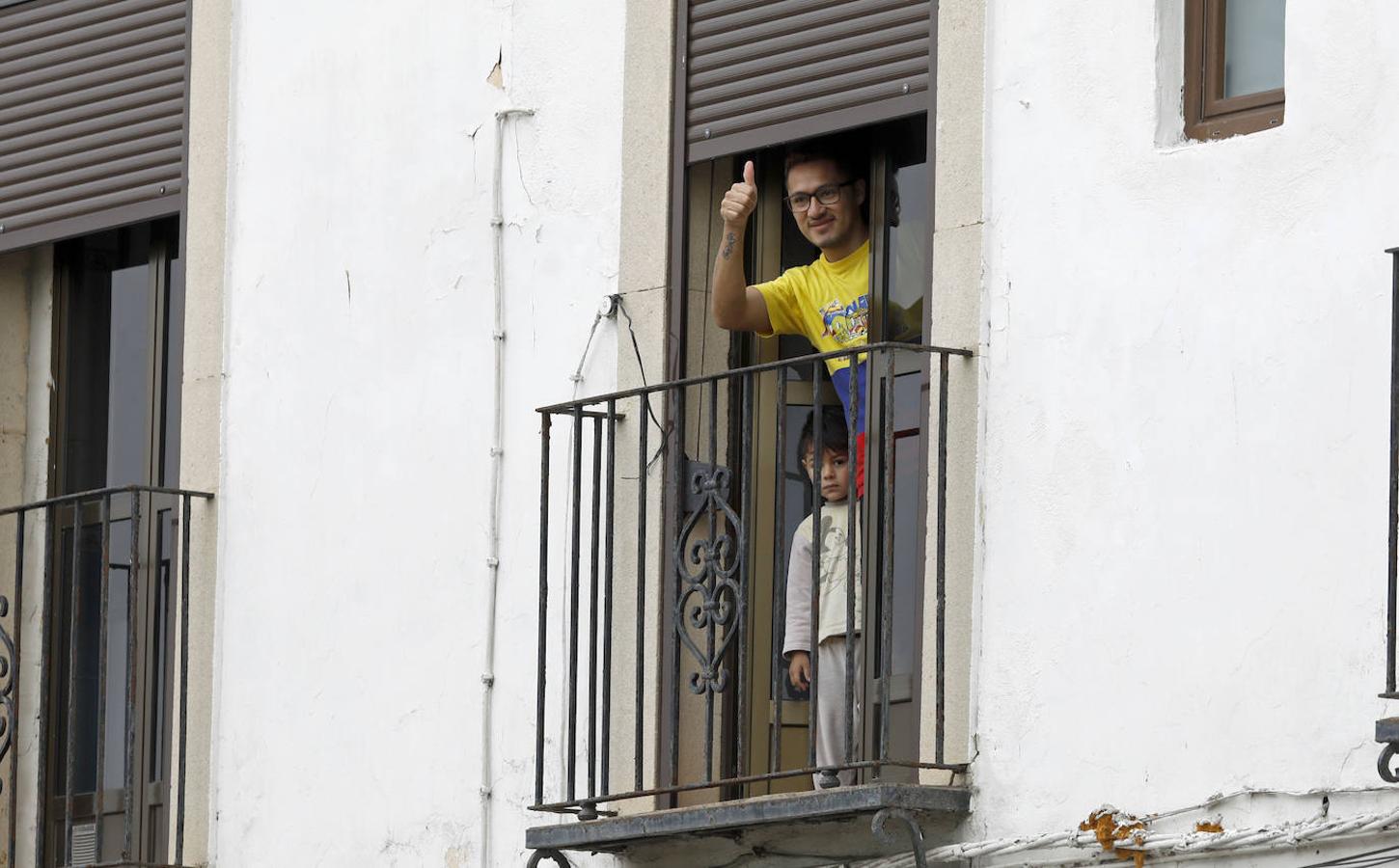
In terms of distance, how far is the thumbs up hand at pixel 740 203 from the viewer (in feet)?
32.4

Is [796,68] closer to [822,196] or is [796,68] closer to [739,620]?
[822,196]

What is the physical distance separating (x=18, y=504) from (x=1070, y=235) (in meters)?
4.31

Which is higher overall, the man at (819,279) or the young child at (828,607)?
the man at (819,279)

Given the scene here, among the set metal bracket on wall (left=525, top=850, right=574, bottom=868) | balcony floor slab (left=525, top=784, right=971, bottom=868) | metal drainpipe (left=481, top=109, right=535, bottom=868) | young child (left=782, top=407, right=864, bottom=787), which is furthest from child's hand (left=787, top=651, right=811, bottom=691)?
metal drainpipe (left=481, top=109, right=535, bottom=868)

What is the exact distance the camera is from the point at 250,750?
11.2 m

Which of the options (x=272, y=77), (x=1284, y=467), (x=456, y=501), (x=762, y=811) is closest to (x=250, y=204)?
(x=272, y=77)

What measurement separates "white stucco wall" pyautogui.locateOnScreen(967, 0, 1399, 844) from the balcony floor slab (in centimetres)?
19

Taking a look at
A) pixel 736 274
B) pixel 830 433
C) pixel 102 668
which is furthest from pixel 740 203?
pixel 102 668

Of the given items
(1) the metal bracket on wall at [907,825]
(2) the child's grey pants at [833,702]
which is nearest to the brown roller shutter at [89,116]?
(2) the child's grey pants at [833,702]

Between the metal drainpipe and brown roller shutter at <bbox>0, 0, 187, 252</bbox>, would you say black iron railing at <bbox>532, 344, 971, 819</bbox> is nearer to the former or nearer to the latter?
the metal drainpipe

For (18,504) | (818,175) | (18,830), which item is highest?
(818,175)

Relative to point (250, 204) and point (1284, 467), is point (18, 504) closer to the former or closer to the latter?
point (250, 204)

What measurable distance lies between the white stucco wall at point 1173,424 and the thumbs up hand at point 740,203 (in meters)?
0.73

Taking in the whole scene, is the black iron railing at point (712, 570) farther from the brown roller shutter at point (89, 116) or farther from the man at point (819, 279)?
the brown roller shutter at point (89, 116)
